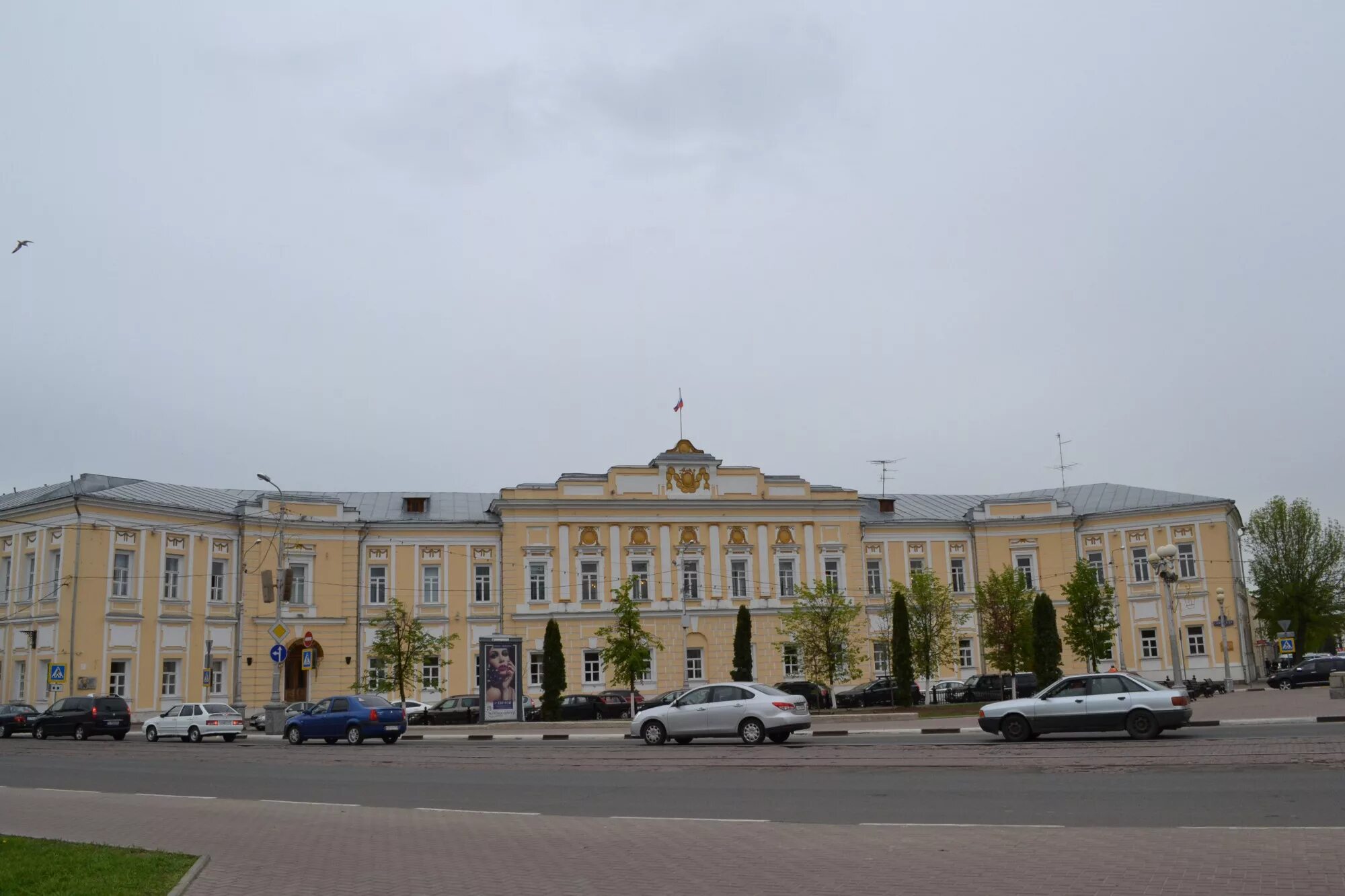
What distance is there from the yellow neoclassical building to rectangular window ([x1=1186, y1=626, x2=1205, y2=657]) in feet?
0.38

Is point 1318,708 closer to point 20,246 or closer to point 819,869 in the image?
point 819,869

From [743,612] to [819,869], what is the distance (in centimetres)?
4194

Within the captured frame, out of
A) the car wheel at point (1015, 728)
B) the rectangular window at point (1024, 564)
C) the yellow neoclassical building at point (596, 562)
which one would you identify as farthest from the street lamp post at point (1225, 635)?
the car wheel at point (1015, 728)

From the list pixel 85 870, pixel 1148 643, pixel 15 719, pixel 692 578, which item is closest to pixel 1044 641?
pixel 1148 643

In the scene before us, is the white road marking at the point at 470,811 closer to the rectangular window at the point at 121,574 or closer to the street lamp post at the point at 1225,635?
the rectangular window at the point at 121,574

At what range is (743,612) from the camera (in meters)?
51.6

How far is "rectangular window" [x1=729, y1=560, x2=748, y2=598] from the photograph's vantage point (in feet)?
197

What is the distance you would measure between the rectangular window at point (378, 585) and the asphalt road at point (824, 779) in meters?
28.9

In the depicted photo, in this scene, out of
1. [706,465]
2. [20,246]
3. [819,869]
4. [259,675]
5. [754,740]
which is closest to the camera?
[819,869]

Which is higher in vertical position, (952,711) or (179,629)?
(179,629)

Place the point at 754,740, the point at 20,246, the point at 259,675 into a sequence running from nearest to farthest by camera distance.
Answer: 1. the point at 20,246
2. the point at 754,740
3. the point at 259,675

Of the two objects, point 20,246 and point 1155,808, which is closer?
point 1155,808

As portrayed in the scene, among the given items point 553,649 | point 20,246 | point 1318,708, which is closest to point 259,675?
point 553,649

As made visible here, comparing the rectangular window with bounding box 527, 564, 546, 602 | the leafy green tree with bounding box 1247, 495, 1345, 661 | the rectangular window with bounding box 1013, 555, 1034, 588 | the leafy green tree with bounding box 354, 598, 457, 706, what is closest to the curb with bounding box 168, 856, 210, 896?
the leafy green tree with bounding box 354, 598, 457, 706
